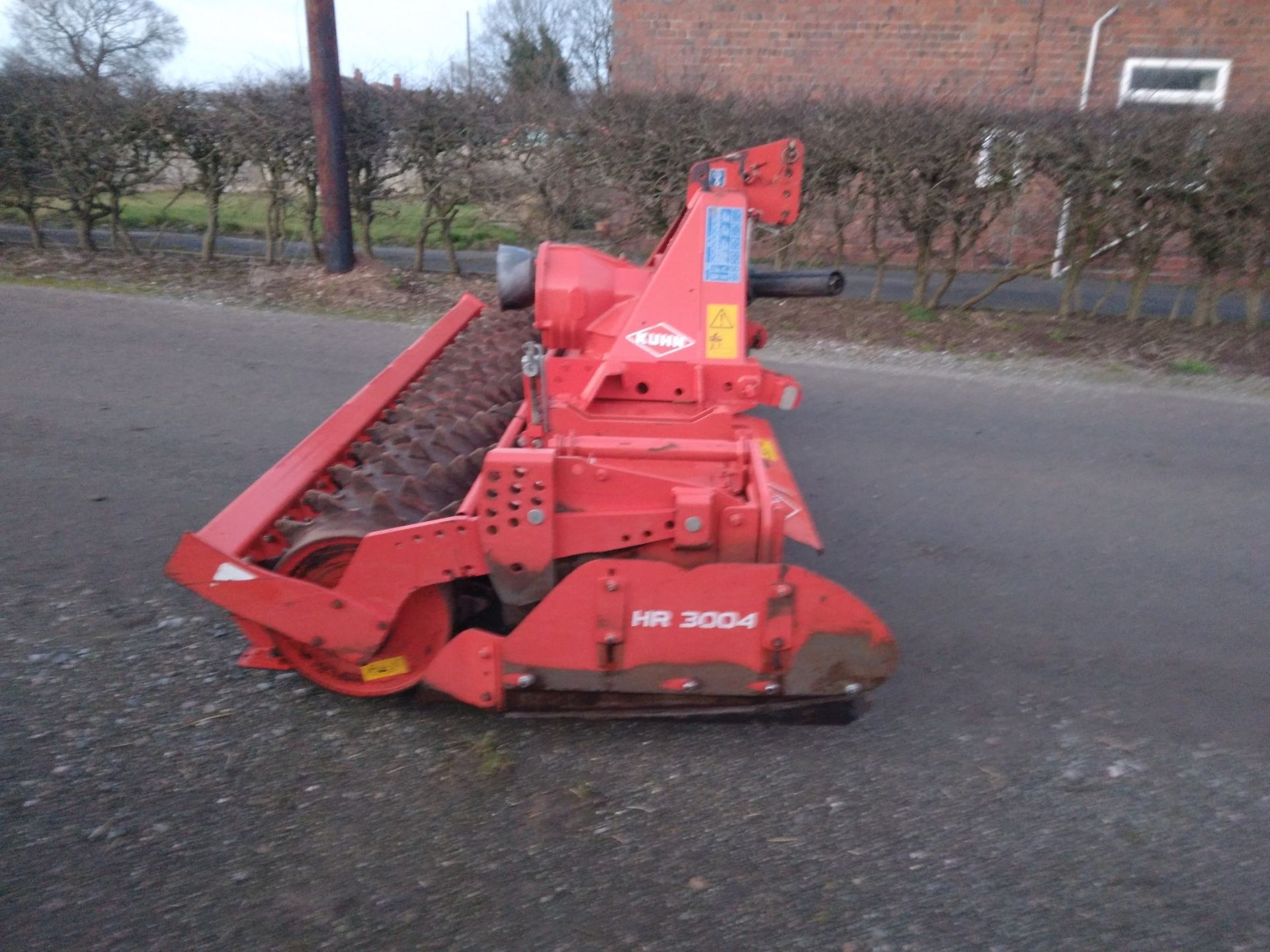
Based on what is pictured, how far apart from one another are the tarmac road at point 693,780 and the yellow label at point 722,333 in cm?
119

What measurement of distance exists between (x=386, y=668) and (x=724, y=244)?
2.25 m

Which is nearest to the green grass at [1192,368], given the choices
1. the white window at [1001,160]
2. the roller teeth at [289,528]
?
the white window at [1001,160]

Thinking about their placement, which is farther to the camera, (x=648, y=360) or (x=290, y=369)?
(x=290, y=369)

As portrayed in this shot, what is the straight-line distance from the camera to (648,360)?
429cm

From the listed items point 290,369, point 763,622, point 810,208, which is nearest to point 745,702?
point 763,622

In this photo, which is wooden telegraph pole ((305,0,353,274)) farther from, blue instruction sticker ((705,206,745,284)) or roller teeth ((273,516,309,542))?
roller teeth ((273,516,309,542))

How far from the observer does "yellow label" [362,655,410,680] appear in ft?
11.4

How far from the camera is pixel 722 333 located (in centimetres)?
436

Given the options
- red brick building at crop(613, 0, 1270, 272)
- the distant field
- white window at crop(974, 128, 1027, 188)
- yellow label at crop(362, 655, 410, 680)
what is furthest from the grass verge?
yellow label at crop(362, 655, 410, 680)

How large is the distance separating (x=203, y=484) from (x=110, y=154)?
315 inches

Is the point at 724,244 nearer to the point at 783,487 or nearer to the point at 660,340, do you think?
the point at 660,340

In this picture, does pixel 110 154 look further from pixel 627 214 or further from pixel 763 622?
pixel 763 622

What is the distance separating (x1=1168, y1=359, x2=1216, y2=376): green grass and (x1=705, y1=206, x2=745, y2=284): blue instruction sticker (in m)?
6.61

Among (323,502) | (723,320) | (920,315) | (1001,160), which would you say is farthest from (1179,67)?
(323,502)
